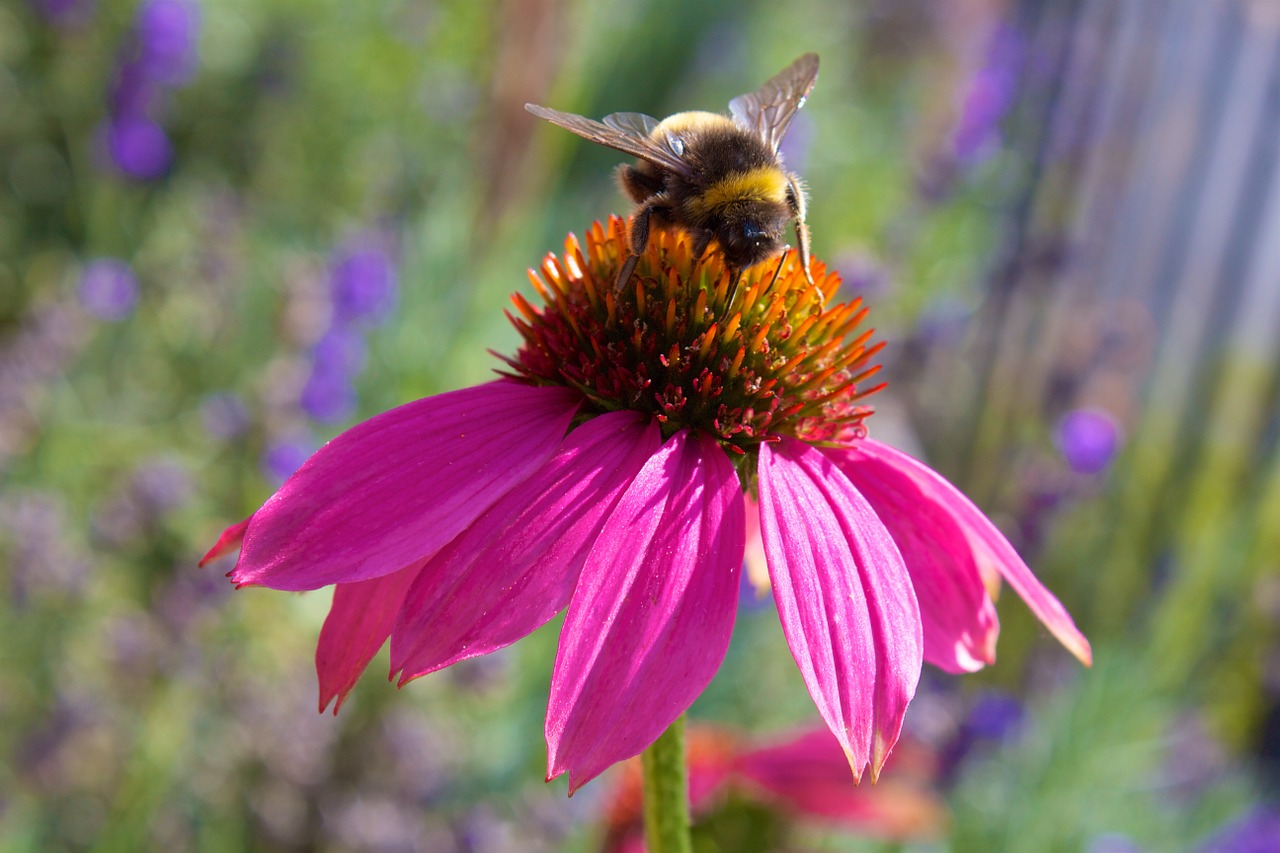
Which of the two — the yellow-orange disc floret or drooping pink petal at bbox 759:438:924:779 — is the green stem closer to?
drooping pink petal at bbox 759:438:924:779

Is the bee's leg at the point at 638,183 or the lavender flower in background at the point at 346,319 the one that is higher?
the bee's leg at the point at 638,183

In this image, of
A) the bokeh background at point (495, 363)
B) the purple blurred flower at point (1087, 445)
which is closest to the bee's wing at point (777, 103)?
the bokeh background at point (495, 363)

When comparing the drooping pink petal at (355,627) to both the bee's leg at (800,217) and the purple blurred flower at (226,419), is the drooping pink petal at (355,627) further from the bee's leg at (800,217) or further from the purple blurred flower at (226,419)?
the purple blurred flower at (226,419)

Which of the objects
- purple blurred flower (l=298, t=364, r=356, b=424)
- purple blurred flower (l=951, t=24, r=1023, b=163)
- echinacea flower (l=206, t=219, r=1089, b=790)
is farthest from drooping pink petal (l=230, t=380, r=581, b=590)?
purple blurred flower (l=951, t=24, r=1023, b=163)

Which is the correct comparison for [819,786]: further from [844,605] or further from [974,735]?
[974,735]

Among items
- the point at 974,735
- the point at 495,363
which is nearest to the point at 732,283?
the point at 974,735

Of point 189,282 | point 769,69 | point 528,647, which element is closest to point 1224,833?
point 528,647

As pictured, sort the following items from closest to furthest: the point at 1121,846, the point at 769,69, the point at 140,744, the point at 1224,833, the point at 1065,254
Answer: the point at 140,744, the point at 1121,846, the point at 1224,833, the point at 1065,254, the point at 769,69

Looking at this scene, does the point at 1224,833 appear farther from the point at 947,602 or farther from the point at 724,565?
the point at 724,565

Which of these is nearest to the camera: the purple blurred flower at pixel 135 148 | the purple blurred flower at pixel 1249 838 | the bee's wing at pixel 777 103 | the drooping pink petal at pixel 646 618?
the drooping pink petal at pixel 646 618

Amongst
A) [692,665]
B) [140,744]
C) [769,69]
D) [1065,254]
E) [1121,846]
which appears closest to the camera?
[692,665]
